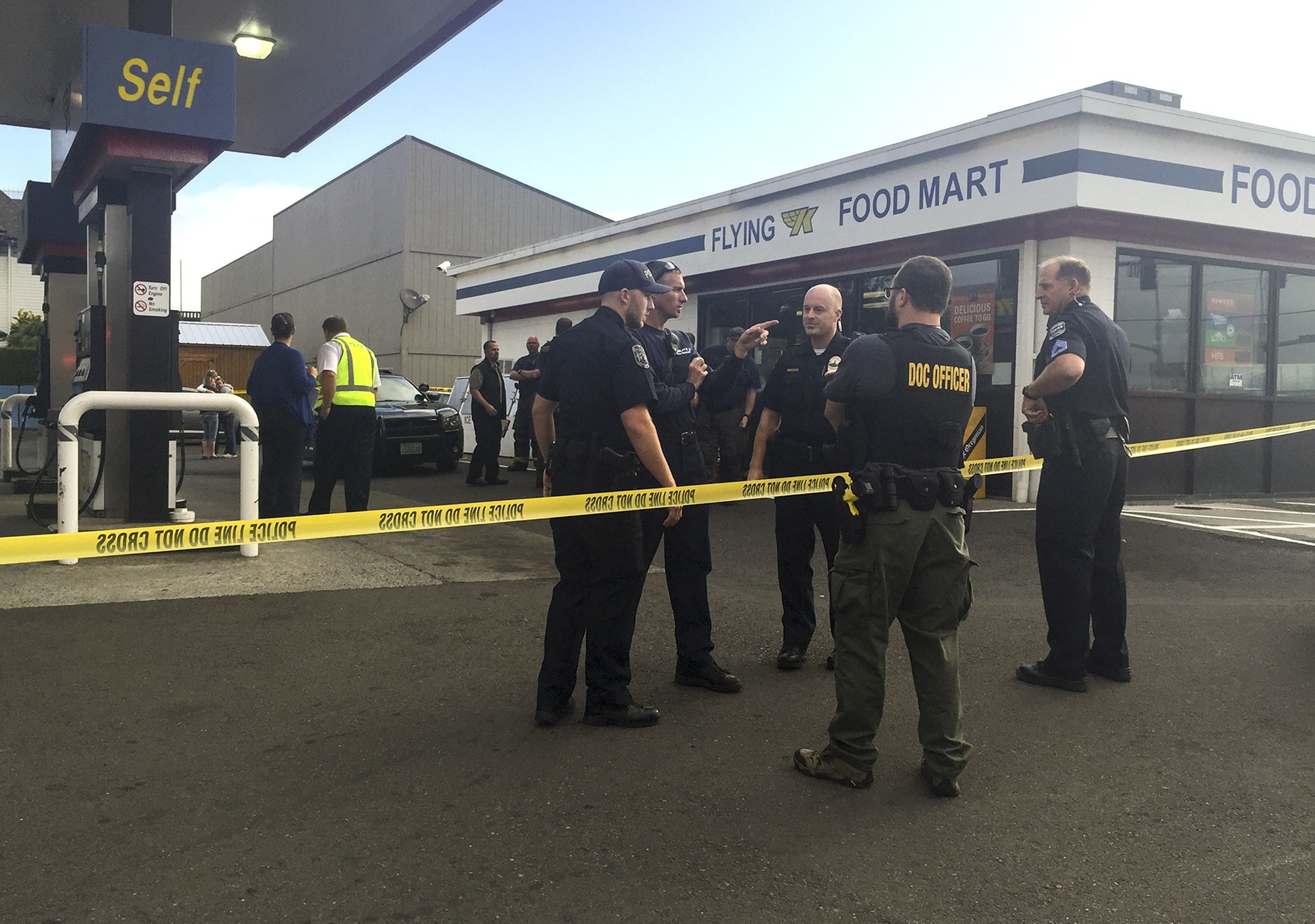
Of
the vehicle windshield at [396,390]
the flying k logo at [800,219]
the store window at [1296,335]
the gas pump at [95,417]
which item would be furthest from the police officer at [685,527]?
the vehicle windshield at [396,390]

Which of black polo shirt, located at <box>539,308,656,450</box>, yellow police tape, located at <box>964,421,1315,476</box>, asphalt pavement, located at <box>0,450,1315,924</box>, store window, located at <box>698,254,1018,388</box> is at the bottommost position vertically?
asphalt pavement, located at <box>0,450,1315,924</box>

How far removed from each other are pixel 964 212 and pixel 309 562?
7735mm

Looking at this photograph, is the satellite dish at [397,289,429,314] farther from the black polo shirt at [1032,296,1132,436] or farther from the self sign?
the black polo shirt at [1032,296,1132,436]

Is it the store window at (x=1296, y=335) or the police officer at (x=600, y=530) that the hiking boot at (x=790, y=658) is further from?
the store window at (x=1296, y=335)

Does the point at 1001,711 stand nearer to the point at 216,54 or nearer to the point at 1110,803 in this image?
the point at 1110,803

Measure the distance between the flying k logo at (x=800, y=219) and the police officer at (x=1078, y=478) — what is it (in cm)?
823

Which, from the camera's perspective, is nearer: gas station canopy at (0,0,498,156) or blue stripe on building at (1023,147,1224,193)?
gas station canopy at (0,0,498,156)

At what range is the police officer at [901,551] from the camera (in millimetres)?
3633

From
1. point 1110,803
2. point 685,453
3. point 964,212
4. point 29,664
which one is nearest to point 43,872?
point 29,664

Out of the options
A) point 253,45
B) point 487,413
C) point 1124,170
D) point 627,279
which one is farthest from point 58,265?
point 1124,170

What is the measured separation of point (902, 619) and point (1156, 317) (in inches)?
371

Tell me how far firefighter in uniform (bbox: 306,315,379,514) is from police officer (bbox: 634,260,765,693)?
13.2 ft

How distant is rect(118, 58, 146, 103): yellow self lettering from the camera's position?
7.59m

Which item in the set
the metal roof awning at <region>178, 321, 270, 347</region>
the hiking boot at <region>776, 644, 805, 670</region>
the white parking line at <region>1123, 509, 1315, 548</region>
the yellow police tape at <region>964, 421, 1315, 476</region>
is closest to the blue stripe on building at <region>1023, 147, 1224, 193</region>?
the white parking line at <region>1123, 509, 1315, 548</region>
